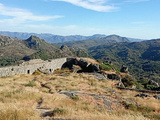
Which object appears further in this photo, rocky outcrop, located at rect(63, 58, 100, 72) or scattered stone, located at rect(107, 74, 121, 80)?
rocky outcrop, located at rect(63, 58, 100, 72)

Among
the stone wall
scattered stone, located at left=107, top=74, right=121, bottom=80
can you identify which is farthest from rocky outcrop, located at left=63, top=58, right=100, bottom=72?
scattered stone, located at left=107, top=74, right=121, bottom=80

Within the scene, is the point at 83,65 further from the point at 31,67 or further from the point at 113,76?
the point at 31,67

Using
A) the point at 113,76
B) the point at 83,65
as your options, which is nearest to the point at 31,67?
the point at 83,65

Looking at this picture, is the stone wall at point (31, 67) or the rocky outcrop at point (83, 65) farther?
the rocky outcrop at point (83, 65)

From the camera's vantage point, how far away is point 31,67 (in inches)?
941

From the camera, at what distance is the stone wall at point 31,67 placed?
66.0 feet

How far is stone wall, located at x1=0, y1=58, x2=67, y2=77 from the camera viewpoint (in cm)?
2011

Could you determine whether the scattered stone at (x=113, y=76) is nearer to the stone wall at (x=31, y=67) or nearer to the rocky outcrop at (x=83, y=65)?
the rocky outcrop at (x=83, y=65)

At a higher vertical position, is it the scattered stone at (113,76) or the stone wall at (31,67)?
the stone wall at (31,67)

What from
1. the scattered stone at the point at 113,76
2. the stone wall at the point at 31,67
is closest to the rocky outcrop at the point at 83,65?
the stone wall at the point at 31,67

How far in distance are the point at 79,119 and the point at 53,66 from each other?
932 inches

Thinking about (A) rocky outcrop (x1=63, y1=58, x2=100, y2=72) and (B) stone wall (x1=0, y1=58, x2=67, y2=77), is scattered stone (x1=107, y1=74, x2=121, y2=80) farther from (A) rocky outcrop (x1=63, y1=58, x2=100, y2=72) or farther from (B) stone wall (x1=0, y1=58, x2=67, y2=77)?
(B) stone wall (x1=0, y1=58, x2=67, y2=77)

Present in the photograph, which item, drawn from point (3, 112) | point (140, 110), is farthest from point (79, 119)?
point (140, 110)

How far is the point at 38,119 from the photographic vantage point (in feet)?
19.5
